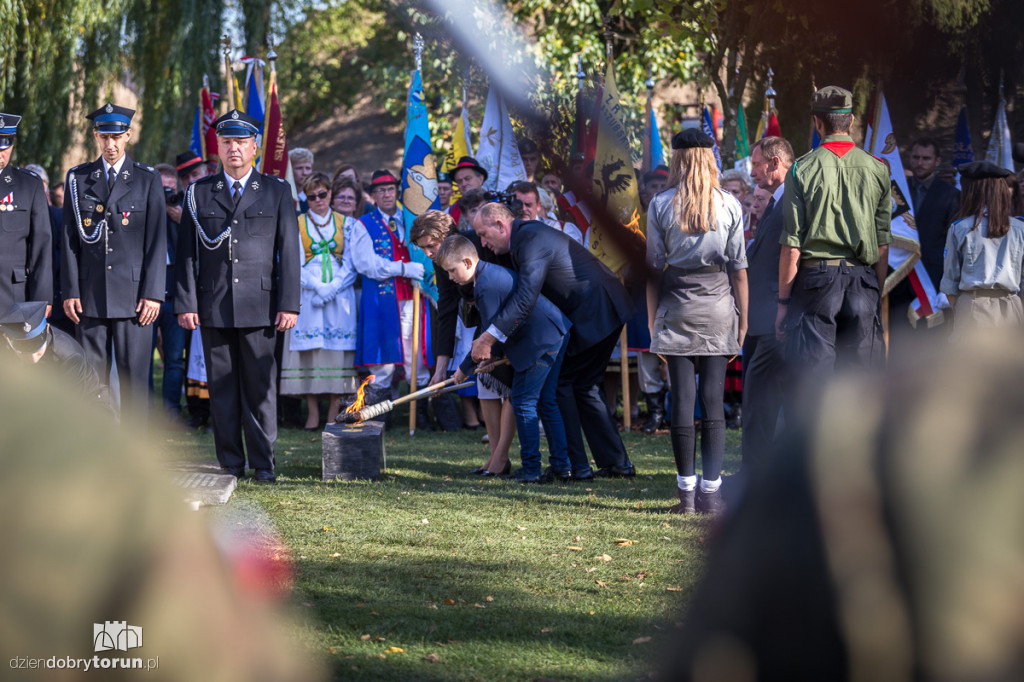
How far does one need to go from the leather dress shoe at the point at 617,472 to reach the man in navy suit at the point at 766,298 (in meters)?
1.02

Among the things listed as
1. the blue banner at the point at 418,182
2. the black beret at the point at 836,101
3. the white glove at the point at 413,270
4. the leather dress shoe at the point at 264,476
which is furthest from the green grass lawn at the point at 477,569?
the blue banner at the point at 418,182

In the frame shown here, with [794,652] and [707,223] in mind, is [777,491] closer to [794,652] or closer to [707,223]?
[794,652]

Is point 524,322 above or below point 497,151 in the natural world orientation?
below

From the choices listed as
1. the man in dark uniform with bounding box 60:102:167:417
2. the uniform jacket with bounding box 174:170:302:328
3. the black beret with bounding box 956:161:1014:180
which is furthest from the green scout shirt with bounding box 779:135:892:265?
the man in dark uniform with bounding box 60:102:167:417

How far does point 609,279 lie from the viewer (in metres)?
6.84

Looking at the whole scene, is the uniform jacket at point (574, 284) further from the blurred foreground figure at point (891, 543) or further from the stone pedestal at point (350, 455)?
the blurred foreground figure at point (891, 543)

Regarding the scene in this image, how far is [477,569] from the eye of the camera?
429cm

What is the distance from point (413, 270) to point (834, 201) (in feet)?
15.9

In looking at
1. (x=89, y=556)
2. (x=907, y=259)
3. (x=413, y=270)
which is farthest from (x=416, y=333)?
(x=89, y=556)

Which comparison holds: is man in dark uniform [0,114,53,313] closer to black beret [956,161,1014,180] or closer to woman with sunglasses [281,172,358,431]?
woman with sunglasses [281,172,358,431]

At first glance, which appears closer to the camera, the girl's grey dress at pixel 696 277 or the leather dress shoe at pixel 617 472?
the girl's grey dress at pixel 696 277

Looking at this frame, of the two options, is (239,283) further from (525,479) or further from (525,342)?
(525,479)

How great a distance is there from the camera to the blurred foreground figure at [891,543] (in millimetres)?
632

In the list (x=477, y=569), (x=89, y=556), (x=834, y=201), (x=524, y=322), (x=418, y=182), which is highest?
(x=418, y=182)
